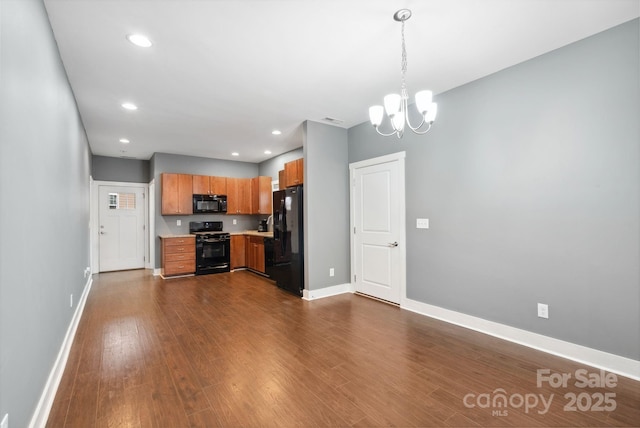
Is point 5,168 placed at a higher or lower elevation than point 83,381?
higher

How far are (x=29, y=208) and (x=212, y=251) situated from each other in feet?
16.2

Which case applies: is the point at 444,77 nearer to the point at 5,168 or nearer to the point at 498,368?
the point at 498,368

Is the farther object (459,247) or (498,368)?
(459,247)

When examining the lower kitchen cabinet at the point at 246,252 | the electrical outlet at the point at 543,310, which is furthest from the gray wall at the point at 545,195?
the lower kitchen cabinet at the point at 246,252

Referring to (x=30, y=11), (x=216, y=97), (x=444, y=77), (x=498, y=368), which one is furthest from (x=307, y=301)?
(x=30, y=11)

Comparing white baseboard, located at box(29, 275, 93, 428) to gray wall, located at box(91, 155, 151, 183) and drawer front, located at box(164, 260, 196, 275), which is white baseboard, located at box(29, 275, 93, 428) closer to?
drawer front, located at box(164, 260, 196, 275)

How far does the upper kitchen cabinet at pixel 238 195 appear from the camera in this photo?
7168mm

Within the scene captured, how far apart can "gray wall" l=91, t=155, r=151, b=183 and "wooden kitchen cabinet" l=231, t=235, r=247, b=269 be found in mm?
2817

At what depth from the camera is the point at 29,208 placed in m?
1.71

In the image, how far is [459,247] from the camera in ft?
11.1

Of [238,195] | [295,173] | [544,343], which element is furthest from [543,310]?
[238,195]

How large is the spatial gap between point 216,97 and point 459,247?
3.51 m

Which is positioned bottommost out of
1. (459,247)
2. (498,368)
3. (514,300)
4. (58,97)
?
(498,368)

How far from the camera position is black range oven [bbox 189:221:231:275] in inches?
252
